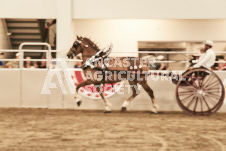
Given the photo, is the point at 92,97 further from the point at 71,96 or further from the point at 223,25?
the point at 223,25

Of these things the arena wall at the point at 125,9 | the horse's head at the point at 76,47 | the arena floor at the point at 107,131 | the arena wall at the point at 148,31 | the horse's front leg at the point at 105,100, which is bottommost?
the arena floor at the point at 107,131

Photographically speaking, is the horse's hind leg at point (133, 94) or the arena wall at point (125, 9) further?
the arena wall at point (125, 9)

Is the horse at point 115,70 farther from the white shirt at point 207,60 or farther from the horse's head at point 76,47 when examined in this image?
the white shirt at point 207,60

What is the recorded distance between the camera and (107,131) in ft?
27.1

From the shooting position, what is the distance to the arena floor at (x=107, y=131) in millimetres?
6949

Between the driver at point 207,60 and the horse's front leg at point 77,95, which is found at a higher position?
the driver at point 207,60

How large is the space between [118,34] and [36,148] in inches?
407

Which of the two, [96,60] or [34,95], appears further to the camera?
[34,95]

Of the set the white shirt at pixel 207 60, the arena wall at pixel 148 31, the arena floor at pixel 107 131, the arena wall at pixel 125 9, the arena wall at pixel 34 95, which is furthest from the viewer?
the arena wall at pixel 148 31

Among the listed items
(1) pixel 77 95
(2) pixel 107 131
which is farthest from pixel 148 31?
(2) pixel 107 131

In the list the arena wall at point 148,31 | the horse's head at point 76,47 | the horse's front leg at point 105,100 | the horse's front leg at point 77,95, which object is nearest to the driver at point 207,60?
the horse's front leg at point 105,100

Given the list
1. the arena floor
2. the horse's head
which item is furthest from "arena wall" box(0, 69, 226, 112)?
the horse's head

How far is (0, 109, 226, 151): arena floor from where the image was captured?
695cm

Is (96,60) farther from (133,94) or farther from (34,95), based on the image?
(34,95)
